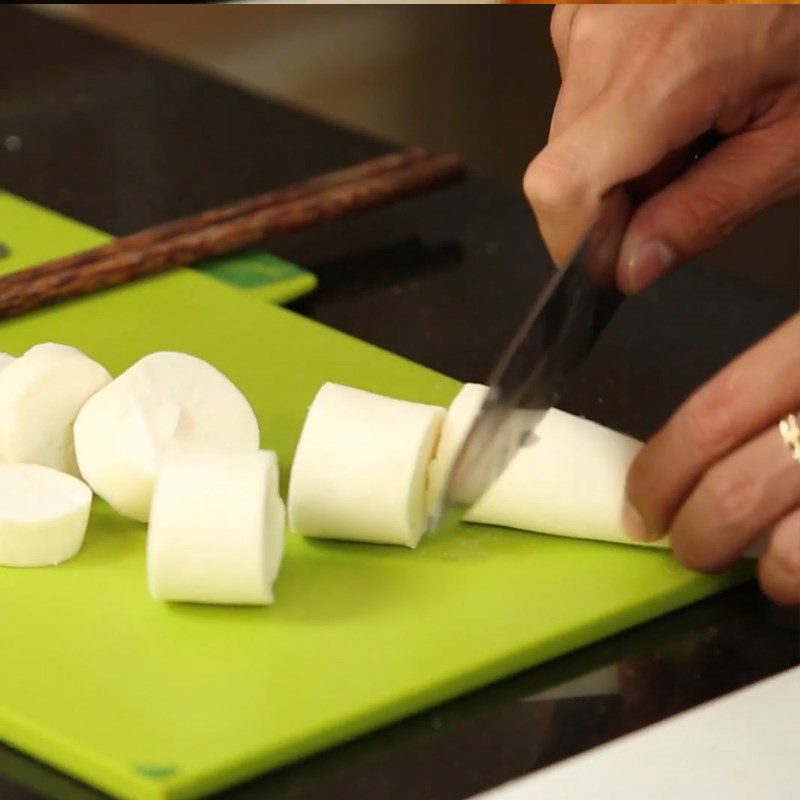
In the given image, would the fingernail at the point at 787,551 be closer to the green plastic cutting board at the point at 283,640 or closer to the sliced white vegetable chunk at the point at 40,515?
the green plastic cutting board at the point at 283,640

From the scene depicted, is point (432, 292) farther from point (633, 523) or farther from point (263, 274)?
point (633, 523)

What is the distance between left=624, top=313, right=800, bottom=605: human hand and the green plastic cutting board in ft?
0.19

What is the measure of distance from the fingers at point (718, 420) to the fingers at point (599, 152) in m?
0.17

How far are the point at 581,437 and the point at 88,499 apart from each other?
0.39 m

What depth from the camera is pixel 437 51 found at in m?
2.97

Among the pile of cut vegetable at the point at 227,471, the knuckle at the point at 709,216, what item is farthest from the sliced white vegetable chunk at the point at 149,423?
the knuckle at the point at 709,216

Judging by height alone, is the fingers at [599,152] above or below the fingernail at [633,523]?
above

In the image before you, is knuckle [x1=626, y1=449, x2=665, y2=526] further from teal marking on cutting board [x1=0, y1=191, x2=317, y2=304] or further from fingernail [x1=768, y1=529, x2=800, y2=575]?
teal marking on cutting board [x1=0, y1=191, x2=317, y2=304]

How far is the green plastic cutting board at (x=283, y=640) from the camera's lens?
1.26 m

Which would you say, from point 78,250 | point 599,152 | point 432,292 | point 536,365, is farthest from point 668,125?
point 78,250

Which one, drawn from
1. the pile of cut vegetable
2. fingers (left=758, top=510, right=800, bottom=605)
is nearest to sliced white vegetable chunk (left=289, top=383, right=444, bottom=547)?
the pile of cut vegetable

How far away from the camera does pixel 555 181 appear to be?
4.91 ft

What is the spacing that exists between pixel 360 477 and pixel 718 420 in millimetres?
276

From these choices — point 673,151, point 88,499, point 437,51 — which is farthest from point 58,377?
point 437,51
